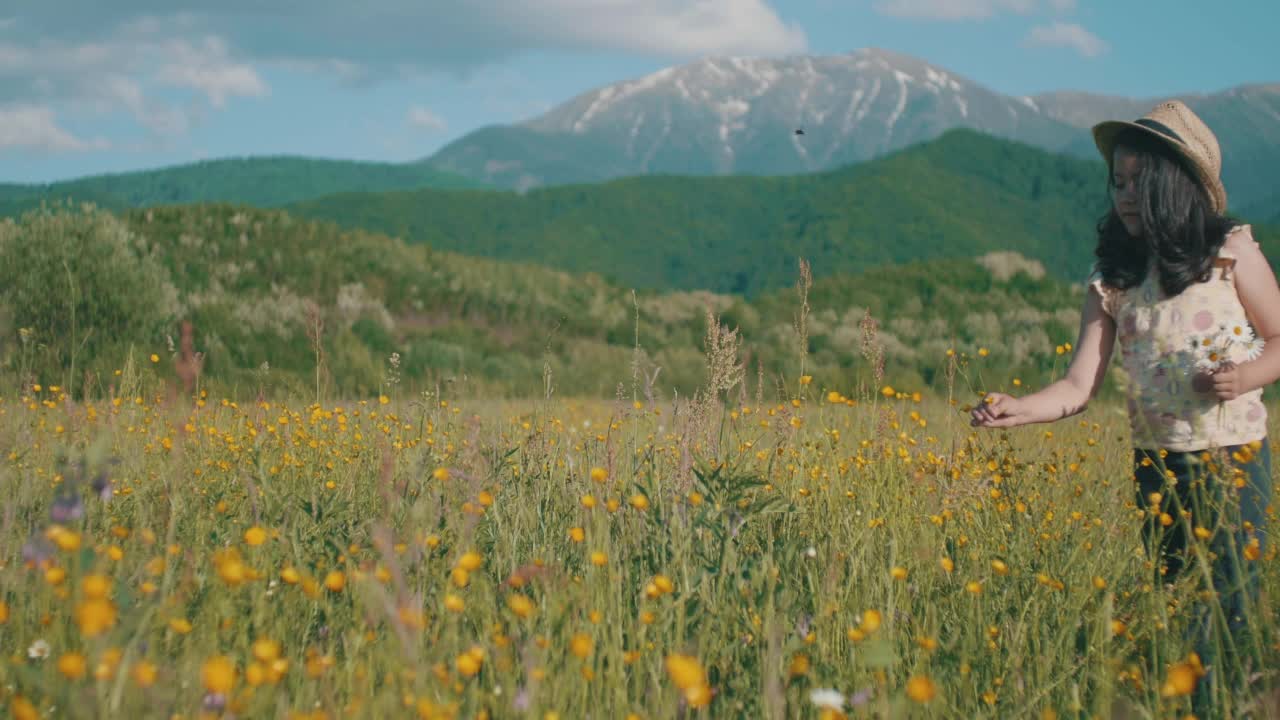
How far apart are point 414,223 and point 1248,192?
187 metres

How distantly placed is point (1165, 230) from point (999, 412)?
3.00 feet

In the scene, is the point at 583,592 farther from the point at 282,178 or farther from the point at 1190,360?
the point at 282,178

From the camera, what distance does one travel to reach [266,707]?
2.09m

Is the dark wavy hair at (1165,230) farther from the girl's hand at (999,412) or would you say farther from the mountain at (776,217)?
the mountain at (776,217)

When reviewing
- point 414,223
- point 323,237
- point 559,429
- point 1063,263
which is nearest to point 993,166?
point 1063,263

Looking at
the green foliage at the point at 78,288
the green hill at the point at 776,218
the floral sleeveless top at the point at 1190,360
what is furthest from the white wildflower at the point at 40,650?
the green hill at the point at 776,218

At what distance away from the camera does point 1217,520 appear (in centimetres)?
292

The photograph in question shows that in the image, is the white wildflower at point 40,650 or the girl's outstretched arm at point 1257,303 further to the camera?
the girl's outstretched arm at point 1257,303

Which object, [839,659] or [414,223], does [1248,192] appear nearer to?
[414,223]

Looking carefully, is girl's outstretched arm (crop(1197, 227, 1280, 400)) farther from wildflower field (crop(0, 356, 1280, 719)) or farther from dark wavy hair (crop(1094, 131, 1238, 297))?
wildflower field (crop(0, 356, 1280, 719))

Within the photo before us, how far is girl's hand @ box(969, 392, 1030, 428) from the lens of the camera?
3.12 metres

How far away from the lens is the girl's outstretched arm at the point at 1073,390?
3.15 metres

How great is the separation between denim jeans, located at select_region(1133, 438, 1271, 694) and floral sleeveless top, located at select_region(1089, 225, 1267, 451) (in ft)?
0.24

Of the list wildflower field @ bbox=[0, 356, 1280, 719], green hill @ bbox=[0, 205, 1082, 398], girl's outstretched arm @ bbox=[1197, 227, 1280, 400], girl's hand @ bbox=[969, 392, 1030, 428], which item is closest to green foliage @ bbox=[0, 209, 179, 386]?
green hill @ bbox=[0, 205, 1082, 398]
